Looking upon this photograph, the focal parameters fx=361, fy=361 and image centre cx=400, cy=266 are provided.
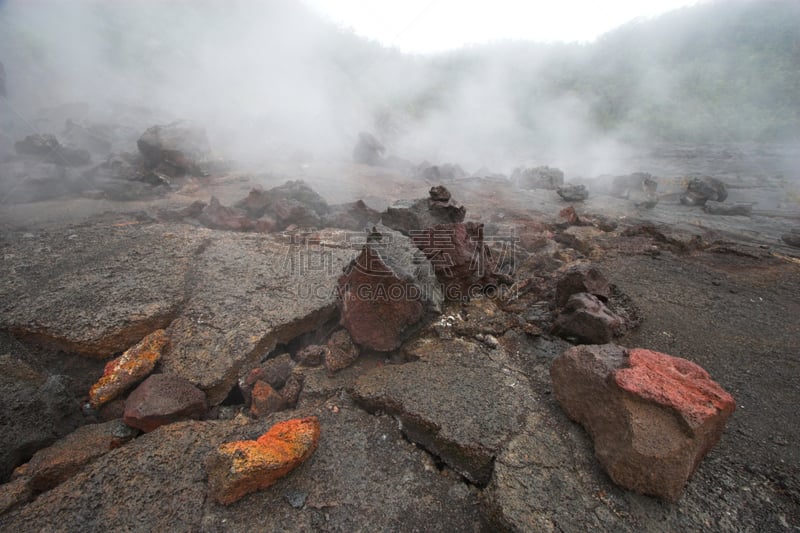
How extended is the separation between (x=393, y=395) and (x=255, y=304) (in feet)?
4.05

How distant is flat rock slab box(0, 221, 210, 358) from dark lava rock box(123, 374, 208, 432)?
45 cm

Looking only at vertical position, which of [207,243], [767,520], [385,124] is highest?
[385,124]

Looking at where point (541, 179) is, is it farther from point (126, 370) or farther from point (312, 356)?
point (126, 370)

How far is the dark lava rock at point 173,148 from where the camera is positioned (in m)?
6.91

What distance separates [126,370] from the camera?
1.98 meters

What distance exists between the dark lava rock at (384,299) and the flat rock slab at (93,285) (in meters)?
1.21

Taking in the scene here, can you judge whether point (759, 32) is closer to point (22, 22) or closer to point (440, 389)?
point (440, 389)

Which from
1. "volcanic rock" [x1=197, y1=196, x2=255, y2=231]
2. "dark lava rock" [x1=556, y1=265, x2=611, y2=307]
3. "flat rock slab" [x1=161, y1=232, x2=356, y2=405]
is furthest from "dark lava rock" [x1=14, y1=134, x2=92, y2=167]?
"dark lava rock" [x1=556, y1=265, x2=611, y2=307]

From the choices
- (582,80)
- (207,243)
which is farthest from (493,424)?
(582,80)

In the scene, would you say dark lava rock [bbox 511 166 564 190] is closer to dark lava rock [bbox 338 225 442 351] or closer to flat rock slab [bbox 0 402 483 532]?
dark lava rock [bbox 338 225 442 351]

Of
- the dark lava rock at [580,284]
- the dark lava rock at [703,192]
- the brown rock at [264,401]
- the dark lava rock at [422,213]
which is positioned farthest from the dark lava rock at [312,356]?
the dark lava rock at [703,192]

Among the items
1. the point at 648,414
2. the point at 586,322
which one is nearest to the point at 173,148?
the point at 586,322

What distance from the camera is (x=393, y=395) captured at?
1857 millimetres

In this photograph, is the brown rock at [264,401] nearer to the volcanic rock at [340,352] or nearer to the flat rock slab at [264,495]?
the flat rock slab at [264,495]
